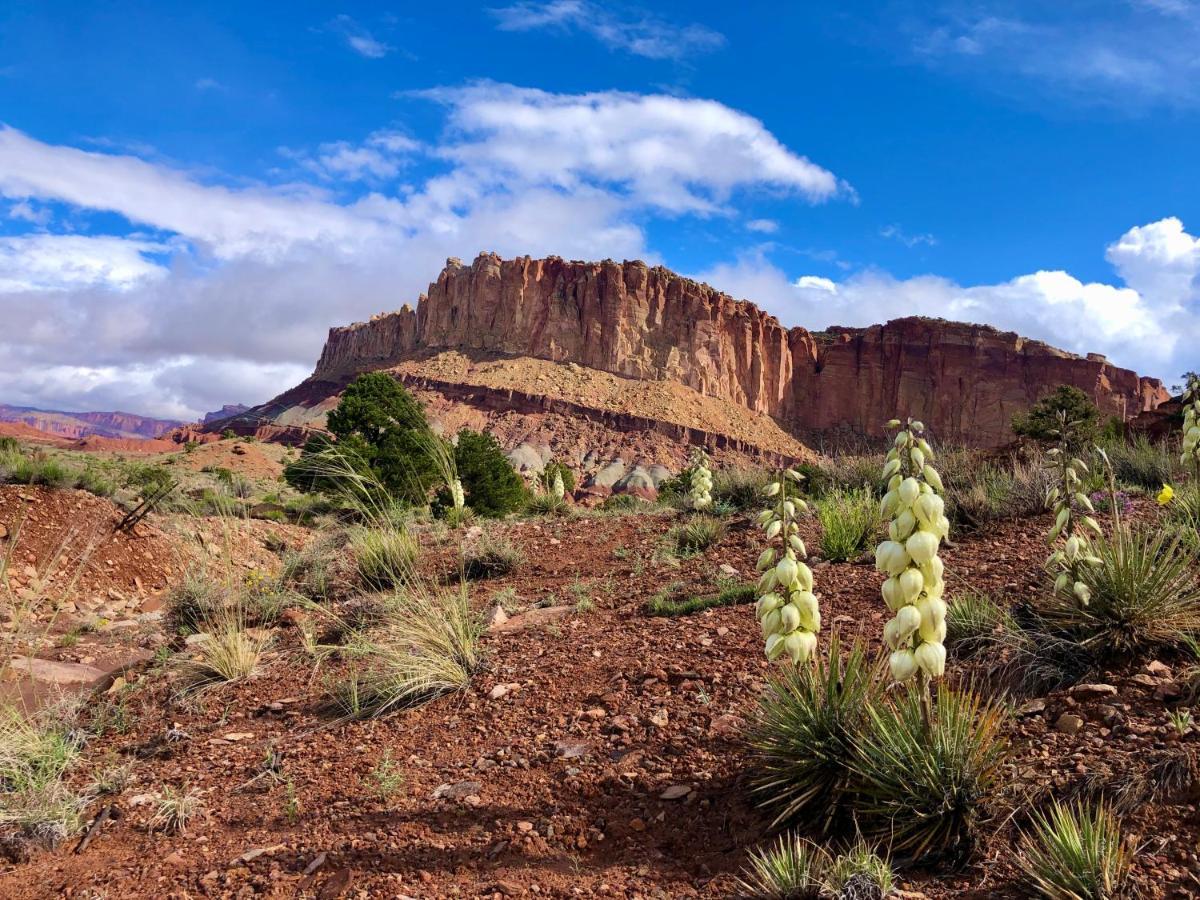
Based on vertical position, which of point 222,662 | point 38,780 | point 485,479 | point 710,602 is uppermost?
point 485,479

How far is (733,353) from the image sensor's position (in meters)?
101

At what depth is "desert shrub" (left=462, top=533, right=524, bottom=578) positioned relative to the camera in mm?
8312

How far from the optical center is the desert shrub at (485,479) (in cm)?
2181

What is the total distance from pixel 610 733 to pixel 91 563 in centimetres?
1000

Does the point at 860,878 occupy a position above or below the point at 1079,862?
below

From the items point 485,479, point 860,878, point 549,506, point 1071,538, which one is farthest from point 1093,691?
point 485,479

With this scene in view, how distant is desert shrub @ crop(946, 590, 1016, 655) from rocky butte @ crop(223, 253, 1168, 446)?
292 feet

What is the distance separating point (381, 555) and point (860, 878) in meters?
5.99

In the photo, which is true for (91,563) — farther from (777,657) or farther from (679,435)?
(679,435)

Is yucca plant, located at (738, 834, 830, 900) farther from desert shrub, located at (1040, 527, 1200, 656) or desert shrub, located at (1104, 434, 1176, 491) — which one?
desert shrub, located at (1104, 434, 1176, 491)

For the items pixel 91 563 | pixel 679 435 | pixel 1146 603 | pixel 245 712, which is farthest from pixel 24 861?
pixel 679 435

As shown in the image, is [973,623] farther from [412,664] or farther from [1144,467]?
[1144,467]

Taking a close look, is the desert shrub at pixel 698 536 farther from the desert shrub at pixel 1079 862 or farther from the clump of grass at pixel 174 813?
the desert shrub at pixel 1079 862

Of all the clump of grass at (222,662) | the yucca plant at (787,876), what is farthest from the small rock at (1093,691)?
the clump of grass at (222,662)
